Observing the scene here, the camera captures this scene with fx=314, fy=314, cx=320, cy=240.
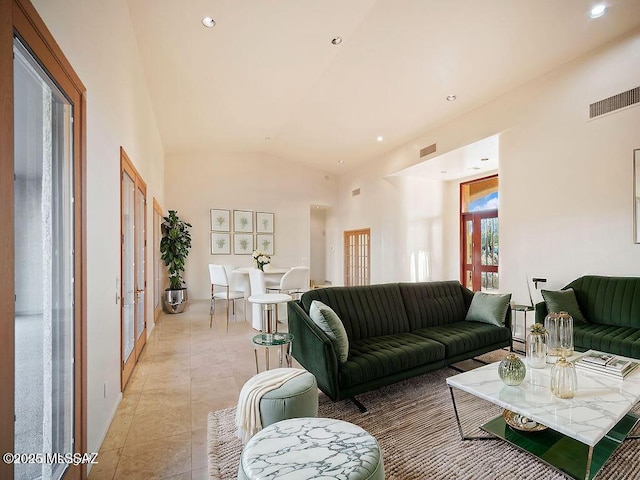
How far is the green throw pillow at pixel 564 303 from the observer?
3544 mm

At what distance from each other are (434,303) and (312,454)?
274cm

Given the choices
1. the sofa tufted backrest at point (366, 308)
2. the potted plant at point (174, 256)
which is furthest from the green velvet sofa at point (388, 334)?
the potted plant at point (174, 256)

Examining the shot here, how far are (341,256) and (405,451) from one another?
25.0ft

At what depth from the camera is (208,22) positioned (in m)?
3.31

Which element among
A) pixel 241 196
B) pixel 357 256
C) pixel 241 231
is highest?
pixel 241 196

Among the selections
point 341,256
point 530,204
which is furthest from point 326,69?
point 341,256

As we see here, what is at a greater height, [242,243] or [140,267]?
[242,243]

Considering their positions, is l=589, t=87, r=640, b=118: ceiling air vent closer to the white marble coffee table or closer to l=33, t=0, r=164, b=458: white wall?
the white marble coffee table

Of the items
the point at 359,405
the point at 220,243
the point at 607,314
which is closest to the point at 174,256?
the point at 220,243

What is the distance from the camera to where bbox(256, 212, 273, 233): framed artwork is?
8.51 m

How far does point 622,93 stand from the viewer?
3.62 meters

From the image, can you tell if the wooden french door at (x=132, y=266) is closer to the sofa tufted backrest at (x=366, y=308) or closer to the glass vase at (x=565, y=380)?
the sofa tufted backrest at (x=366, y=308)

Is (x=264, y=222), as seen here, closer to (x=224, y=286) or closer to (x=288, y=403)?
(x=224, y=286)

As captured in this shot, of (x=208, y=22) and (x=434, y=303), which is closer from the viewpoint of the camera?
(x=208, y=22)
